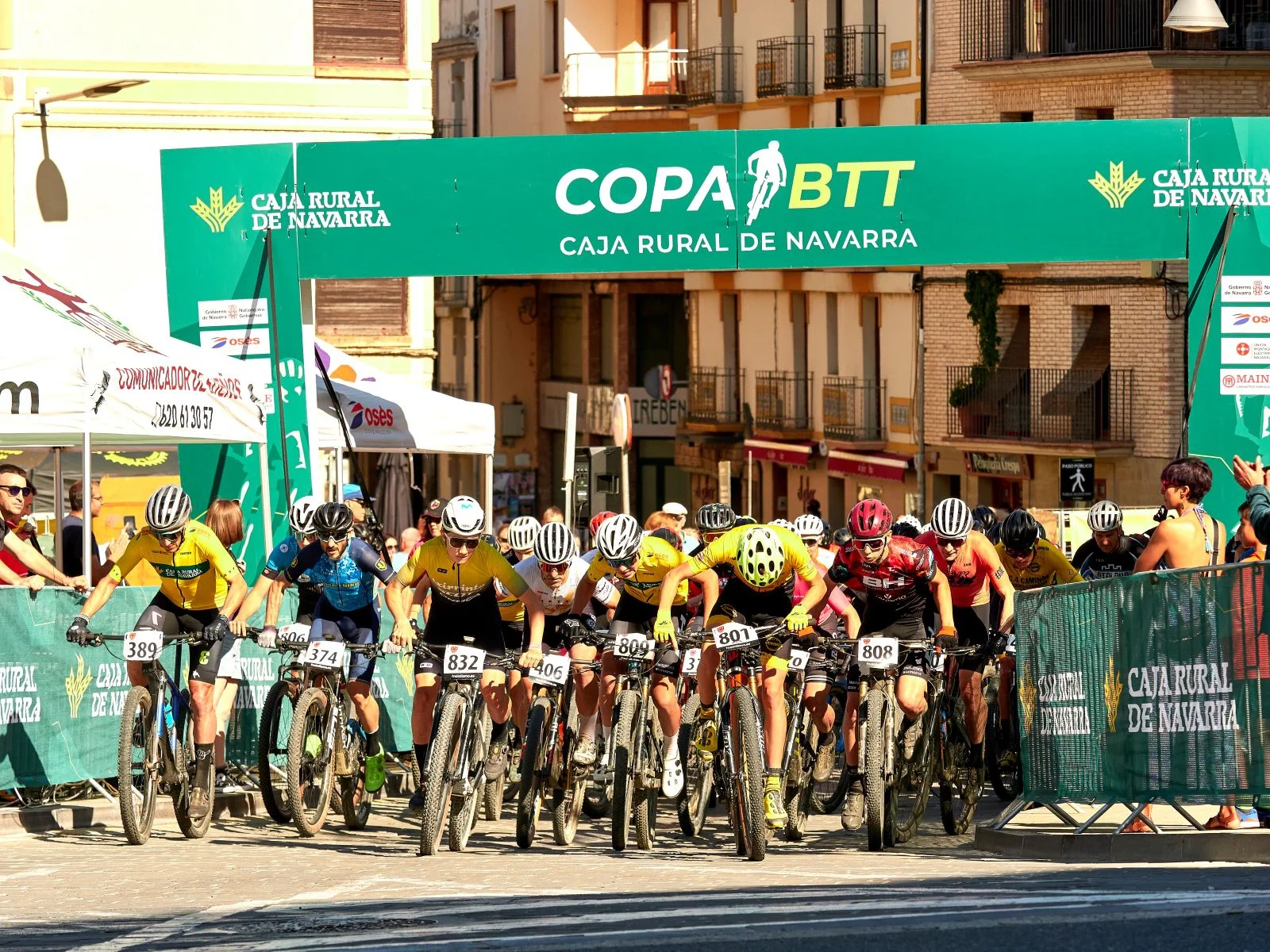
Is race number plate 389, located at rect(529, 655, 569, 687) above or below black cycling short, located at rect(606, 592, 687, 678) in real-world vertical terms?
below

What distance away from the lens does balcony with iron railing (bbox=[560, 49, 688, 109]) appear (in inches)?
2264

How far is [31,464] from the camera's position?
2838cm

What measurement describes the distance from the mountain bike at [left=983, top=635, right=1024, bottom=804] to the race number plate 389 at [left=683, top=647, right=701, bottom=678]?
2.10m

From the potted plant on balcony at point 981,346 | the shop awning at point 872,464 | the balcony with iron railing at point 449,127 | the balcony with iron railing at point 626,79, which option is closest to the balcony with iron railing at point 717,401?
the shop awning at point 872,464

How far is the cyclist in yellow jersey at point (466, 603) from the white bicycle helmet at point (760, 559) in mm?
1178

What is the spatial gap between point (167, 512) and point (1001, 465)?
3404 cm

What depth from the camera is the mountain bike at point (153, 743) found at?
13.5 metres

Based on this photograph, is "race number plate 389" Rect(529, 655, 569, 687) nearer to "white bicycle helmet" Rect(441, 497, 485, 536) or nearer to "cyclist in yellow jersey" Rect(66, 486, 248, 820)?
"white bicycle helmet" Rect(441, 497, 485, 536)

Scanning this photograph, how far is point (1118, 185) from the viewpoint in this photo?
19453 millimetres

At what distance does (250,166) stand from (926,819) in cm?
757

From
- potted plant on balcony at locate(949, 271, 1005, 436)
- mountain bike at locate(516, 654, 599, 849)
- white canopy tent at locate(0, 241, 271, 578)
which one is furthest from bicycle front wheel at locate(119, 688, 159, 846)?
potted plant on balcony at locate(949, 271, 1005, 436)

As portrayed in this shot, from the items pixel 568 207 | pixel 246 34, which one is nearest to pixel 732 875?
pixel 568 207

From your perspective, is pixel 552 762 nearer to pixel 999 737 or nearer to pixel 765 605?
pixel 765 605

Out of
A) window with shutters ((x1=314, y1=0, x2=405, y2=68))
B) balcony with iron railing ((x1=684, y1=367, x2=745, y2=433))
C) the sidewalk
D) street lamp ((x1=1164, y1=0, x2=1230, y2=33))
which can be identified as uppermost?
window with shutters ((x1=314, y1=0, x2=405, y2=68))
